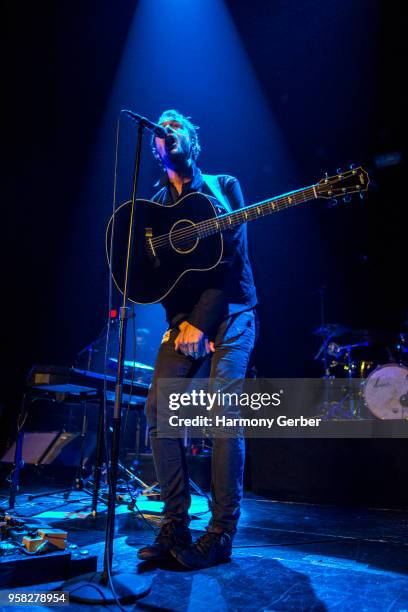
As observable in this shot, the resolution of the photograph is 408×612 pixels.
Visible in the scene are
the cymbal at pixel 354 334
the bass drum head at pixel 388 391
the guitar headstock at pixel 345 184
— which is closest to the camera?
the guitar headstock at pixel 345 184

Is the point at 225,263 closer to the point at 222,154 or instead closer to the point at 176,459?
the point at 176,459

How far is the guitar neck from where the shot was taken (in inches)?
91.1

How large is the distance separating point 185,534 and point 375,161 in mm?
6483

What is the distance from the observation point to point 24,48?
222 inches

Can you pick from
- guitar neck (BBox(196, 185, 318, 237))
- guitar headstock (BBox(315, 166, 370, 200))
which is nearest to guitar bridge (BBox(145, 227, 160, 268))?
guitar neck (BBox(196, 185, 318, 237))

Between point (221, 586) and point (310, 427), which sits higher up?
point (310, 427)

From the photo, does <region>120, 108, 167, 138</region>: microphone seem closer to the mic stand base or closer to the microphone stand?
the microphone stand

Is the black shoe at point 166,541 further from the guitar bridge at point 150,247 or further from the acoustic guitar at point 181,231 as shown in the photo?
the guitar bridge at point 150,247

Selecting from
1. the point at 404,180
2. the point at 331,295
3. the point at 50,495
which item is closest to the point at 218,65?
the point at 404,180

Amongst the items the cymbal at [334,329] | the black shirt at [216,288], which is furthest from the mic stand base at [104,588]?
the cymbal at [334,329]

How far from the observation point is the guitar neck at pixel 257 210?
7.59 ft

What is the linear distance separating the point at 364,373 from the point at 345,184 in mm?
4645

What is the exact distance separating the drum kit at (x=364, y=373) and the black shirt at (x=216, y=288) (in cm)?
376

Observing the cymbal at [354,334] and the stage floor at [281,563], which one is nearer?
the stage floor at [281,563]
